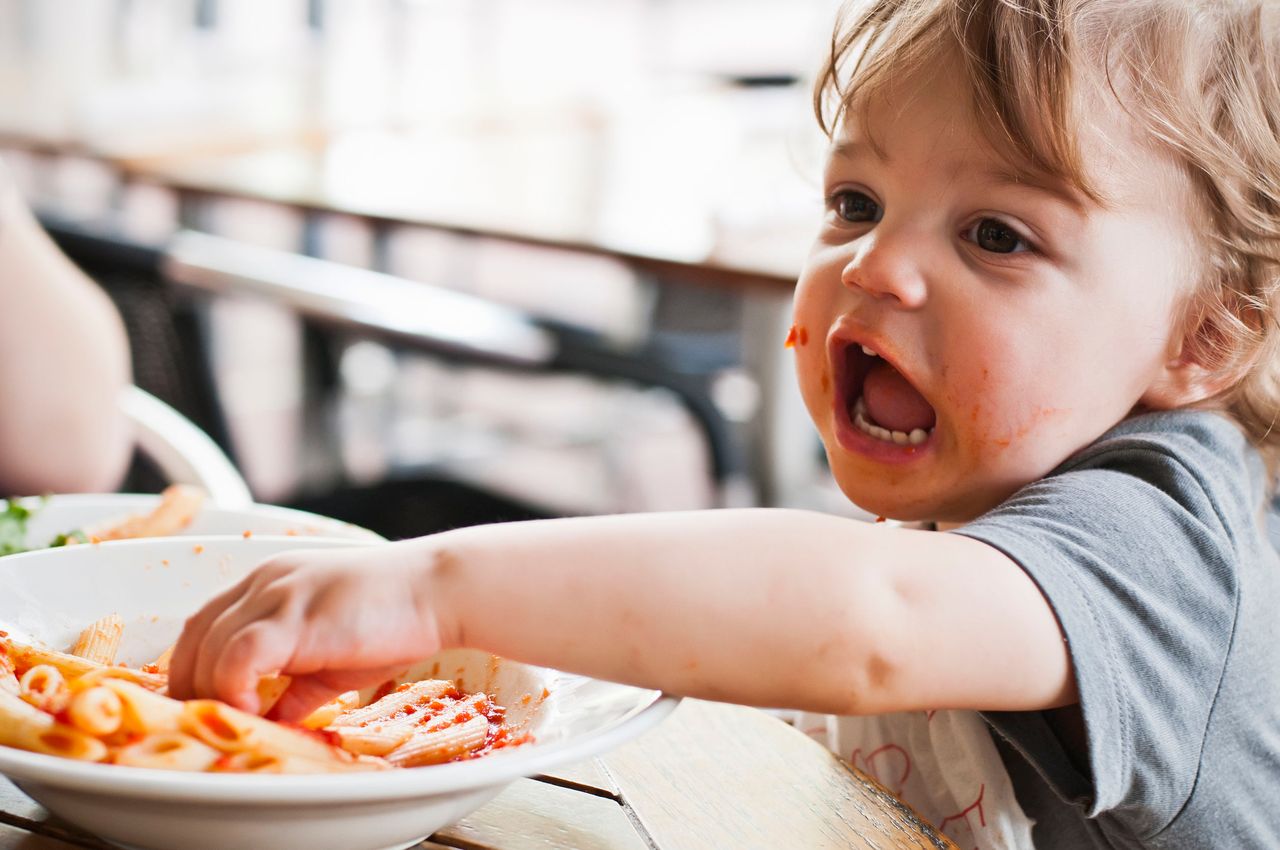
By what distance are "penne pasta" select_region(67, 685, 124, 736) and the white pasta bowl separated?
0.07ft

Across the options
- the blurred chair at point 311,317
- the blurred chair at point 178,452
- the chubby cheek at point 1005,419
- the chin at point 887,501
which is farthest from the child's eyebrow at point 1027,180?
the blurred chair at point 311,317

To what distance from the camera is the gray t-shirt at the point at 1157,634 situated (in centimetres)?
70

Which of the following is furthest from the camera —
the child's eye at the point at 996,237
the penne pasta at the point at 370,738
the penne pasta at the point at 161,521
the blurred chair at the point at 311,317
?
the blurred chair at the point at 311,317

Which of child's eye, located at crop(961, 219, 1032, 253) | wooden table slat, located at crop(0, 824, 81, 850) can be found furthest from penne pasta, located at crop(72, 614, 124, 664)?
child's eye, located at crop(961, 219, 1032, 253)

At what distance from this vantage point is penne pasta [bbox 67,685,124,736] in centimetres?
55

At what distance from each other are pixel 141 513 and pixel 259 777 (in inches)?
21.4

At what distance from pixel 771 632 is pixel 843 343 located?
0.33 m

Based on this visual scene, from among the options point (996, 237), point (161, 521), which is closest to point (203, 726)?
point (161, 521)

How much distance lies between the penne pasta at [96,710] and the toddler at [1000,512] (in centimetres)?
5

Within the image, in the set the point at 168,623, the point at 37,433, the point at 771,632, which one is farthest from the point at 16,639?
the point at 37,433

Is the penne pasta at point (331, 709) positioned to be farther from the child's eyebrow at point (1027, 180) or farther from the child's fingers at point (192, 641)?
the child's eyebrow at point (1027, 180)

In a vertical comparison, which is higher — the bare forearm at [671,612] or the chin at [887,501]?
the bare forearm at [671,612]

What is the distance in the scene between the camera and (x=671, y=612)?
2.02 feet

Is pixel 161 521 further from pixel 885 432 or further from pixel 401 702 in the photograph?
pixel 885 432
